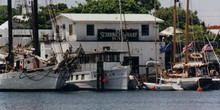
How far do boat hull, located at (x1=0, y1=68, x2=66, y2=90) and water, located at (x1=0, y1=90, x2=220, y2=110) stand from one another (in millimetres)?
1321

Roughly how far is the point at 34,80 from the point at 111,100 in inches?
504

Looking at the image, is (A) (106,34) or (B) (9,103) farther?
(A) (106,34)

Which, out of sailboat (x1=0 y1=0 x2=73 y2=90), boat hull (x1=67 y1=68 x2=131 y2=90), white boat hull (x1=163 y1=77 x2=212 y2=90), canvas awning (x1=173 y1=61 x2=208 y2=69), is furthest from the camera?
canvas awning (x1=173 y1=61 x2=208 y2=69)

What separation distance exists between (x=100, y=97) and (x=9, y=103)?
407 inches

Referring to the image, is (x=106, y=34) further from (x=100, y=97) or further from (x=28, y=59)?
(x=100, y=97)

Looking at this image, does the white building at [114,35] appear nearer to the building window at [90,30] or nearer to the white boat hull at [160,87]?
the building window at [90,30]

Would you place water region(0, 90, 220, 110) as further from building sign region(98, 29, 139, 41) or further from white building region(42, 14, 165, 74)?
building sign region(98, 29, 139, 41)

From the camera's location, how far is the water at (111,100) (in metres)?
53.8

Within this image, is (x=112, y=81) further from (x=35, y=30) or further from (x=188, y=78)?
(x=35, y=30)

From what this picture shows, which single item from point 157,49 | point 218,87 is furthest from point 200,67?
point 157,49

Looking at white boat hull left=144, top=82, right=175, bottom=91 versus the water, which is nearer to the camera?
the water

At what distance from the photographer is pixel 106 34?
3226 inches

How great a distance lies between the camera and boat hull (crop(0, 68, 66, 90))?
6794cm

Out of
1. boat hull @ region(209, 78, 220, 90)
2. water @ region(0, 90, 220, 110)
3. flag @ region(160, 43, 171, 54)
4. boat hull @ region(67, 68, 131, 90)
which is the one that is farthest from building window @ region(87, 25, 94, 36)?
boat hull @ region(209, 78, 220, 90)
